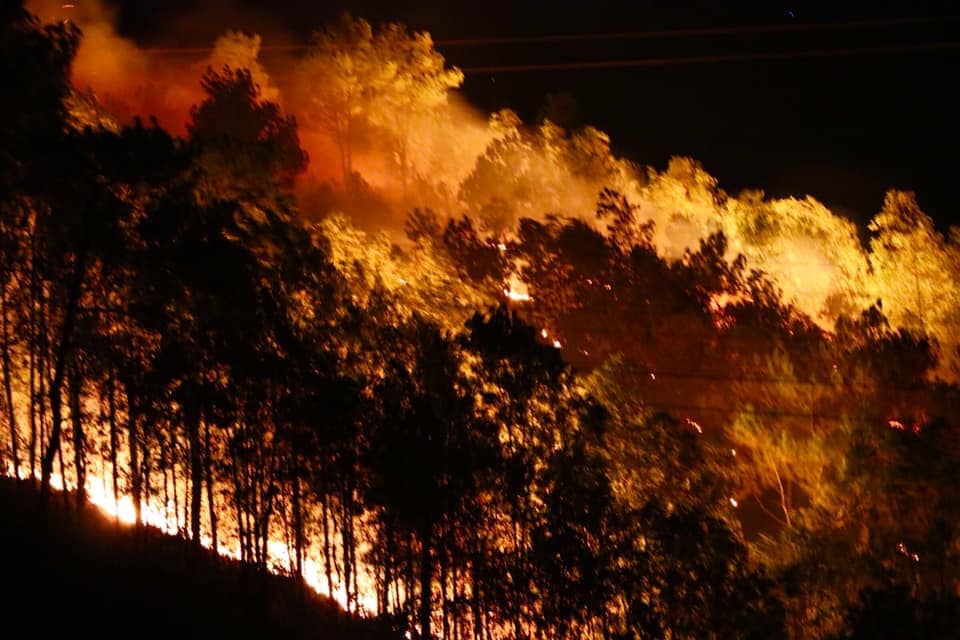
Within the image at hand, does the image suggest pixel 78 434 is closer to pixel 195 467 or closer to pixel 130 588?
pixel 195 467

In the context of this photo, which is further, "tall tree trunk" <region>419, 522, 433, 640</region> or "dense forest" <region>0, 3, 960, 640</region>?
"tall tree trunk" <region>419, 522, 433, 640</region>

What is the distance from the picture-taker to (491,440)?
9102 mm

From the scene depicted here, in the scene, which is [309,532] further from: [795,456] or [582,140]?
[582,140]

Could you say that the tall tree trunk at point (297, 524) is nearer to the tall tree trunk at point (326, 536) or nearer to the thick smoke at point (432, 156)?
the tall tree trunk at point (326, 536)

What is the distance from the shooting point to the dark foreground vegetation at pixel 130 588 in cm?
800

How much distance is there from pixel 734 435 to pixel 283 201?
21.0 feet

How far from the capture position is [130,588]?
8727 mm

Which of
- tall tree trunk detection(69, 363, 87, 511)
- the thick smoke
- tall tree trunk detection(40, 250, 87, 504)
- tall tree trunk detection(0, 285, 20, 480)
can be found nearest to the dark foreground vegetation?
tall tree trunk detection(69, 363, 87, 511)

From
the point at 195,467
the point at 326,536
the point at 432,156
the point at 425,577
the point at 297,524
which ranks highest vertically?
the point at 432,156

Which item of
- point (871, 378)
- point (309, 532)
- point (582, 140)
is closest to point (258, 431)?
point (309, 532)

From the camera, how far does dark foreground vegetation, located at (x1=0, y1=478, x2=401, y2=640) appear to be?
800 centimetres

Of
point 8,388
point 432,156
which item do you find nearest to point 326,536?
point 8,388

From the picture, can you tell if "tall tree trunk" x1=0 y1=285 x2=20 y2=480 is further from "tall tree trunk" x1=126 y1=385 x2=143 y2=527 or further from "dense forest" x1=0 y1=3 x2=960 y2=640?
"tall tree trunk" x1=126 y1=385 x2=143 y2=527

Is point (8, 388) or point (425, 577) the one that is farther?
point (8, 388)
